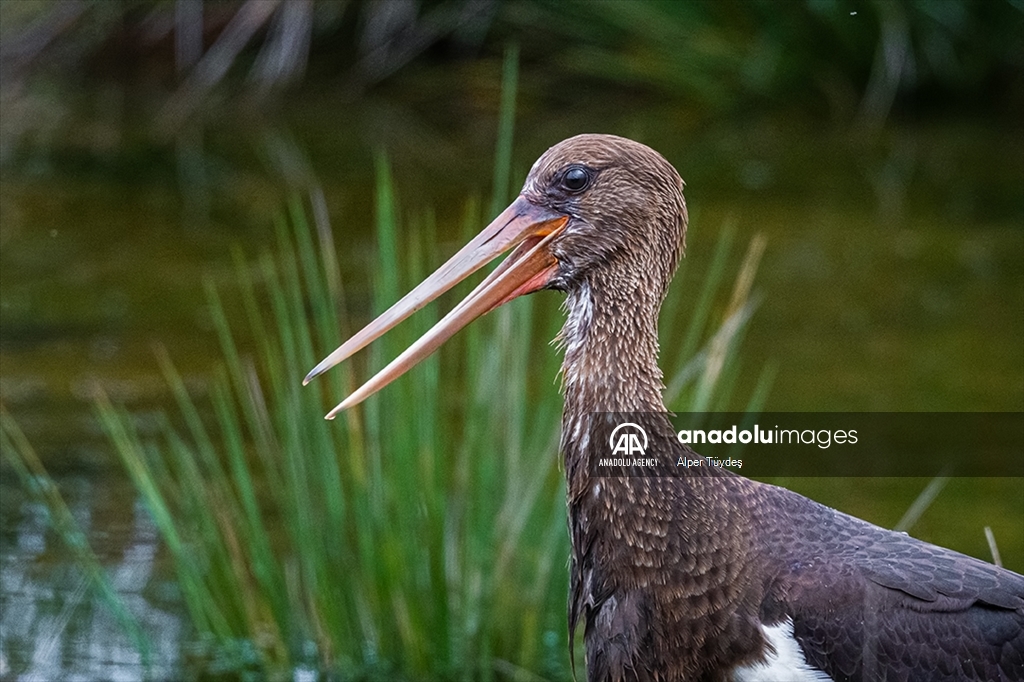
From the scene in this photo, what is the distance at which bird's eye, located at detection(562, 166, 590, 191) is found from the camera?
3.28 metres

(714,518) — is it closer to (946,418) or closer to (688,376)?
(688,376)

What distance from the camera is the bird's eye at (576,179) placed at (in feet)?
10.7

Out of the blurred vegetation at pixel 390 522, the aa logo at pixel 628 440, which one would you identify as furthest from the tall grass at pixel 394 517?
the aa logo at pixel 628 440

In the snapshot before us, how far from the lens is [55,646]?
15.1 feet

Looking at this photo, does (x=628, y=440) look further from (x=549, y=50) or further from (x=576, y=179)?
(x=549, y=50)

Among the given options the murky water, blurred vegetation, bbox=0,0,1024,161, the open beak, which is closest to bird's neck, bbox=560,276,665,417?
the open beak

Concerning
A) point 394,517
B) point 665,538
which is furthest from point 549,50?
point 665,538

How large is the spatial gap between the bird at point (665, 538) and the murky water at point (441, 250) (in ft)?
3.68

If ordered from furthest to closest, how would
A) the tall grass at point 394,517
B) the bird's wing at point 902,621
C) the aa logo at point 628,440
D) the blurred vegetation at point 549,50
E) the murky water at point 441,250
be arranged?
1. the blurred vegetation at point 549,50
2. the murky water at point 441,250
3. the tall grass at point 394,517
4. the aa logo at point 628,440
5. the bird's wing at point 902,621

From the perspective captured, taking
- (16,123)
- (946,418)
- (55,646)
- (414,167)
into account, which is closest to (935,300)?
(946,418)

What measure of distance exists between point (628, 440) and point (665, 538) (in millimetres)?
220

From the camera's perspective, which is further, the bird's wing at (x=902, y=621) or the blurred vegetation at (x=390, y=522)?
the blurred vegetation at (x=390, y=522)

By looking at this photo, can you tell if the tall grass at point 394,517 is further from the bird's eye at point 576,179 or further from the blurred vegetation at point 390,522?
the bird's eye at point 576,179

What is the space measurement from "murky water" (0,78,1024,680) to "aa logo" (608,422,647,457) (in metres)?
1.31
